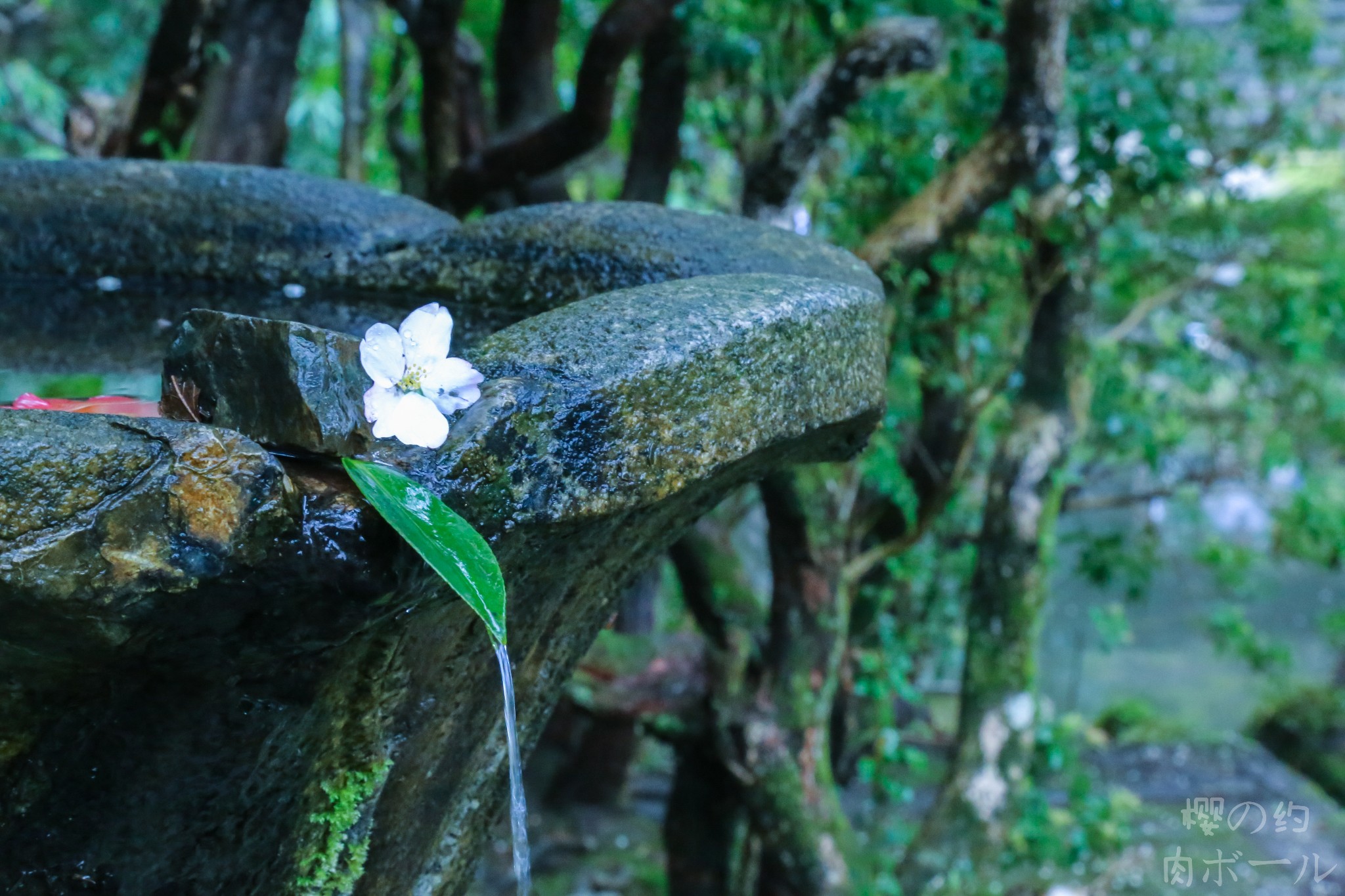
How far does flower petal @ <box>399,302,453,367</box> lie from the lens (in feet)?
3.59

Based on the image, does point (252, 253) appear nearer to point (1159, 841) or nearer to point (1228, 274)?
point (1228, 274)

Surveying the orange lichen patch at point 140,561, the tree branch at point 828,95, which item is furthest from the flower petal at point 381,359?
the tree branch at point 828,95

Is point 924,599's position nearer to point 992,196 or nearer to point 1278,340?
point 1278,340

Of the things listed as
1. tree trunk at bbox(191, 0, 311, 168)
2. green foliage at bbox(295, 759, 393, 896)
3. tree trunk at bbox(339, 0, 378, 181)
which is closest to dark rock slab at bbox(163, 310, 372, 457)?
green foliage at bbox(295, 759, 393, 896)

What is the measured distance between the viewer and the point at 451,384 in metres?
1.11

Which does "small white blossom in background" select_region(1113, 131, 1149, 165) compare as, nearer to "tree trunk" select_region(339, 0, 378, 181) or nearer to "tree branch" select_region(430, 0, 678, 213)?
"tree branch" select_region(430, 0, 678, 213)

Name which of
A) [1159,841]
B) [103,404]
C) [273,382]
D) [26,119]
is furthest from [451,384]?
[1159,841]

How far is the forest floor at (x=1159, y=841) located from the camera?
A: 5.41 m

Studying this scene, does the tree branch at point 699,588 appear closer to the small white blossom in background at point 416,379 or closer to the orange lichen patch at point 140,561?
the small white blossom in background at point 416,379

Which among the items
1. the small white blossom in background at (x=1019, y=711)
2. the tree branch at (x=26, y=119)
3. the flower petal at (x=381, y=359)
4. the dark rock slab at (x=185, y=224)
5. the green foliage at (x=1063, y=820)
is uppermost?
the flower petal at (x=381, y=359)

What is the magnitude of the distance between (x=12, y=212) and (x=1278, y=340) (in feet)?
14.3

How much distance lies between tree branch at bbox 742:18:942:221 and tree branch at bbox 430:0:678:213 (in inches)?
20.7

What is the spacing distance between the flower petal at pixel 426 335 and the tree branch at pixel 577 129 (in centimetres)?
270

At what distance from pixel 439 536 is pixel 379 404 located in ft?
0.56
